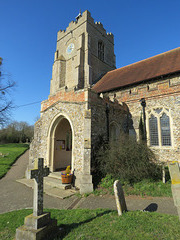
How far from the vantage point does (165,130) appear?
→ 33.1 feet

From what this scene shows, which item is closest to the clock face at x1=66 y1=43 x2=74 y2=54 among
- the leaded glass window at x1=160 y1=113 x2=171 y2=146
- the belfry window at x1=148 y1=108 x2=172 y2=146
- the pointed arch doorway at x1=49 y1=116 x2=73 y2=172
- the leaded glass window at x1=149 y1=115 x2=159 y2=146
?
the pointed arch doorway at x1=49 y1=116 x2=73 y2=172

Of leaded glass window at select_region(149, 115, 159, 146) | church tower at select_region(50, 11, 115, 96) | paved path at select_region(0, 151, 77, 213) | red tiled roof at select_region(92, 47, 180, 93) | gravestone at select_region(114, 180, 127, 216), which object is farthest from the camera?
church tower at select_region(50, 11, 115, 96)

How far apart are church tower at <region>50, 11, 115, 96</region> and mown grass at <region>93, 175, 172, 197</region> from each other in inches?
618

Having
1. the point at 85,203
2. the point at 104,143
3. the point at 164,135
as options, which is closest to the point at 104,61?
the point at 164,135

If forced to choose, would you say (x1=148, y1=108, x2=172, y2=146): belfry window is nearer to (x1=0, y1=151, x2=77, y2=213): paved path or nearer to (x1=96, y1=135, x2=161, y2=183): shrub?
(x1=96, y1=135, x2=161, y2=183): shrub

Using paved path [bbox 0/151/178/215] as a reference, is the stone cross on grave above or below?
above

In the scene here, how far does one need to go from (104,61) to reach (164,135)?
1913cm

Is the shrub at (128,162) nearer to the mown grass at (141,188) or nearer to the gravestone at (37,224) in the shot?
the mown grass at (141,188)

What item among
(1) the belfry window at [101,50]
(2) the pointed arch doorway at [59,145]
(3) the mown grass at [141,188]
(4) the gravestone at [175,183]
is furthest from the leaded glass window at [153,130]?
(1) the belfry window at [101,50]

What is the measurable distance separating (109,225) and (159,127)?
8390 millimetres

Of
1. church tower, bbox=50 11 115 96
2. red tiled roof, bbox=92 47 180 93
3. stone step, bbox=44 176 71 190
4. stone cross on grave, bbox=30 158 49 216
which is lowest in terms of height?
stone step, bbox=44 176 71 190

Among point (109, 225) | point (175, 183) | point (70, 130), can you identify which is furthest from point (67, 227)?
point (70, 130)

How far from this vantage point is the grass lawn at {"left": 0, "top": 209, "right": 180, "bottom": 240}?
3.11m

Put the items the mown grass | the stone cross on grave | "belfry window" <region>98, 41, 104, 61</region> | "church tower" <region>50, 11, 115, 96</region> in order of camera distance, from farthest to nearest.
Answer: "belfry window" <region>98, 41, 104, 61</region>, "church tower" <region>50, 11, 115, 96</region>, the mown grass, the stone cross on grave
